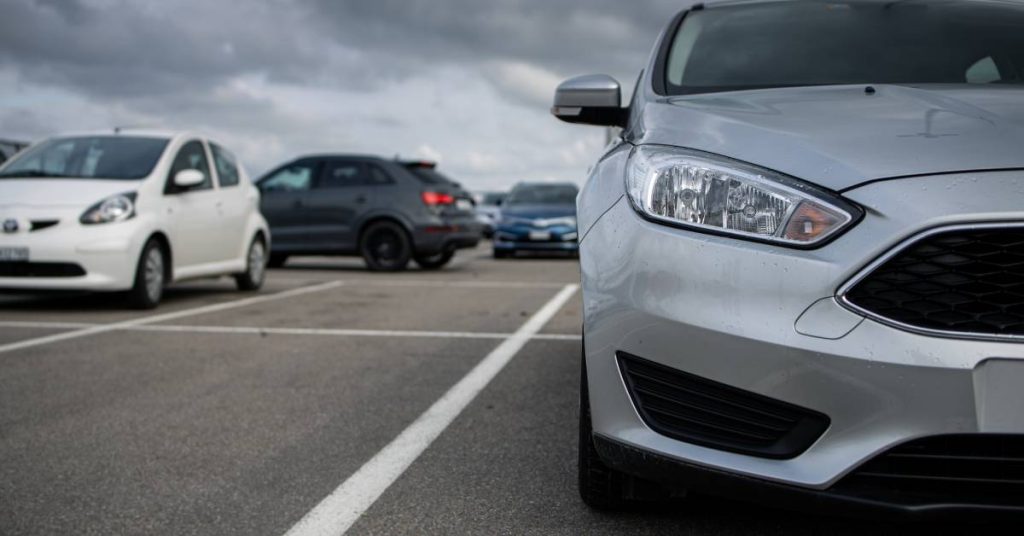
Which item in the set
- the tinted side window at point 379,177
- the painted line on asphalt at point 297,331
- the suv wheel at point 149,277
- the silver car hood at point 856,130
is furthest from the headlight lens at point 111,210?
the tinted side window at point 379,177

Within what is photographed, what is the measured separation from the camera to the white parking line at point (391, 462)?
288cm

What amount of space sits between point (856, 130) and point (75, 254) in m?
6.74

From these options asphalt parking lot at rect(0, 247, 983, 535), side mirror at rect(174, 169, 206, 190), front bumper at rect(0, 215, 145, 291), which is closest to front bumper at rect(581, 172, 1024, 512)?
asphalt parking lot at rect(0, 247, 983, 535)

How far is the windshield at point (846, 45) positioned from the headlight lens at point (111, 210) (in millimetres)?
5554

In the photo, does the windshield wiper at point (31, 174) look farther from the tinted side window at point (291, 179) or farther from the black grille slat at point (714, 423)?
the black grille slat at point (714, 423)

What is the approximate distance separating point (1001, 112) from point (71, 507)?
2.72 m

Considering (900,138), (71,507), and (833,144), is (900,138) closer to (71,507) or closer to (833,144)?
(833,144)

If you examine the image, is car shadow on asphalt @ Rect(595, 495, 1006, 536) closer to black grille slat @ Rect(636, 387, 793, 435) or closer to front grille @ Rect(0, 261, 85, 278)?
black grille slat @ Rect(636, 387, 793, 435)

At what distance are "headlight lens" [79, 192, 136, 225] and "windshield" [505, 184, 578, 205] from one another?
10609mm

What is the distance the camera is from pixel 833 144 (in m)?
2.42

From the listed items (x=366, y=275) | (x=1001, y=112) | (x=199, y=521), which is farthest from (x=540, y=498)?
(x=366, y=275)

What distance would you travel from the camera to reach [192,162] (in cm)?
938

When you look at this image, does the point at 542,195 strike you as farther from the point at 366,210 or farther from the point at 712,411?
the point at 712,411

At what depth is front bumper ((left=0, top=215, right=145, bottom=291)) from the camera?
781 cm
